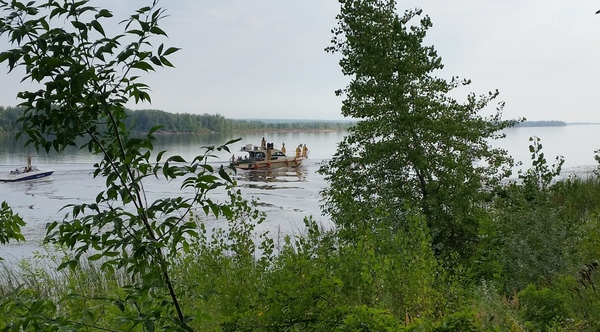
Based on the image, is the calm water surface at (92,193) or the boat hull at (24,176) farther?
the boat hull at (24,176)

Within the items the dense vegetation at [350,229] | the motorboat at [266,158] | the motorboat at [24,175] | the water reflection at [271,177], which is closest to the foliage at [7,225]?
the dense vegetation at [350,229]

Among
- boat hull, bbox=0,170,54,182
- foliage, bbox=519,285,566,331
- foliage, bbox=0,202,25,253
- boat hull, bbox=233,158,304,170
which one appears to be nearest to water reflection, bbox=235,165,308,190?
boat hull, bbox=233,158,304,170

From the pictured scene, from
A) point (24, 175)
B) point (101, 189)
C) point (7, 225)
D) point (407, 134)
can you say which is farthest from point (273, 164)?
point (7, 225)

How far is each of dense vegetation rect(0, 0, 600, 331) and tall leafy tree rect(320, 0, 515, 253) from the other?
0.02 m

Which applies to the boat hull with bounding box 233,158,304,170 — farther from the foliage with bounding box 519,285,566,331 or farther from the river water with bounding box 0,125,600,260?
the foliage with bounding box 519,285,566,331

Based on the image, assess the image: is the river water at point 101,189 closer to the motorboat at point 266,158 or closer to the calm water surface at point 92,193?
the calm water surface at point 92,193

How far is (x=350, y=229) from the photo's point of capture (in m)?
5.70

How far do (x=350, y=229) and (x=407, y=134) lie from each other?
1.83m

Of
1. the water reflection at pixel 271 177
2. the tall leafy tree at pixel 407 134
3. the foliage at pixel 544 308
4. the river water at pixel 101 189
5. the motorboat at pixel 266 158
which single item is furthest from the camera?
the motorboat at pixel 266 158

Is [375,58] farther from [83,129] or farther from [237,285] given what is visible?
[83,129]

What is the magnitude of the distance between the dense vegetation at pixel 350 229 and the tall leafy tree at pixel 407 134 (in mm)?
23

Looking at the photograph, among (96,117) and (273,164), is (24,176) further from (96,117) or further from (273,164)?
(96,117)

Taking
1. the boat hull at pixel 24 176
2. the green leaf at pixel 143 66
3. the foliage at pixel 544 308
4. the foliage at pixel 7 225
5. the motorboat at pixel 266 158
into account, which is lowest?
the boat hull at pixel 24 176

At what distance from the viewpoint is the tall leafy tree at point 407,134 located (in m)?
6.71
